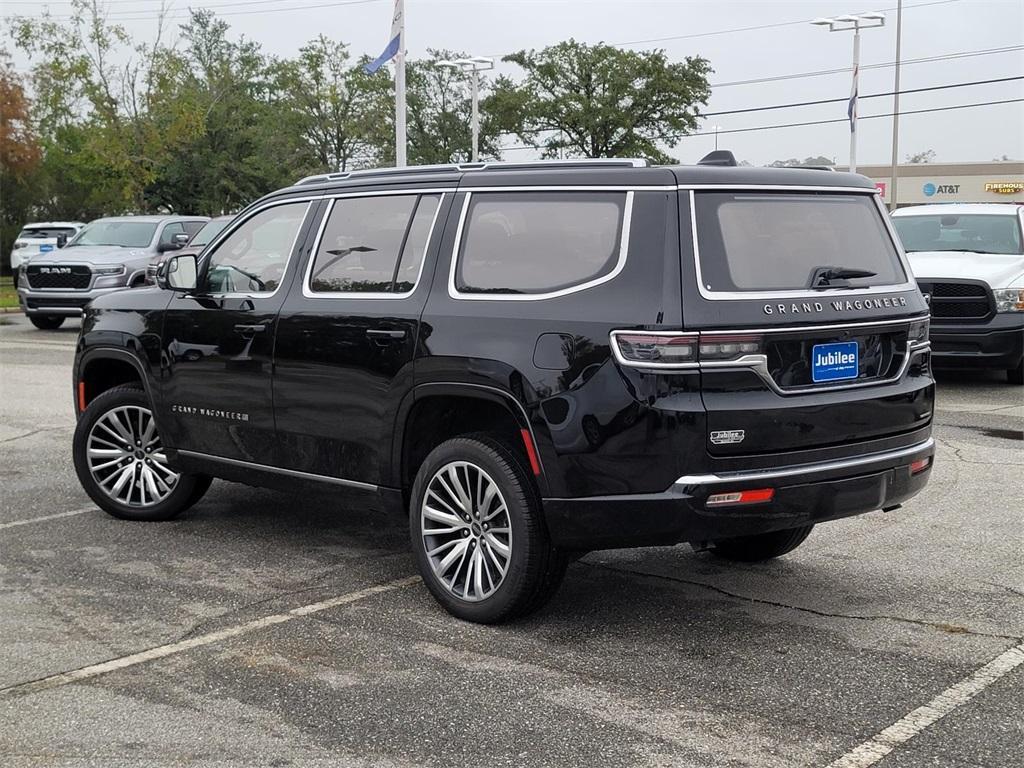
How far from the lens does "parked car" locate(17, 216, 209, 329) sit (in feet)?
65.5

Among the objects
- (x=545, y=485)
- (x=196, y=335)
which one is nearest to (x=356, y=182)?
(x=196, y=335)

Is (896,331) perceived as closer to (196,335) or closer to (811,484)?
(811,484)

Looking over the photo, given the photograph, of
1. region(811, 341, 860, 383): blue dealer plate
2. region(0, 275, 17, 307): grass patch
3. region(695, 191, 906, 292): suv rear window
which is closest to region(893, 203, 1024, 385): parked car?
region(695, 191, 906, 292): suv rear window

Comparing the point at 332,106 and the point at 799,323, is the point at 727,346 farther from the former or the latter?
the point at 332,106

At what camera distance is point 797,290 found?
187 inches

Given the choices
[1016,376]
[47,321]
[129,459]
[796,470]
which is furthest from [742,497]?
[47,321]

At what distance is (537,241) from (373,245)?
992 millimetres

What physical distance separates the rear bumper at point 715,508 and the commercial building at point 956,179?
236 feet

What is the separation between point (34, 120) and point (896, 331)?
53.8 meters

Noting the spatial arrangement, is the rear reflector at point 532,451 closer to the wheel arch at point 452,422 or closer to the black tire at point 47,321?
the wheel arch at point 452,422

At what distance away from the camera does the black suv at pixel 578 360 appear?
4.56m

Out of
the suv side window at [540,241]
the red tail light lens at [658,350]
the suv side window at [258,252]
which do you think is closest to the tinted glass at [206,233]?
the suv side window at [258,252]

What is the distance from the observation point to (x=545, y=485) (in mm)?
4789

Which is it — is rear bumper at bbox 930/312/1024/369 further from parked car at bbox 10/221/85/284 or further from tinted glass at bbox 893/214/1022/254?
parked car at bbox 10/221/85/284
